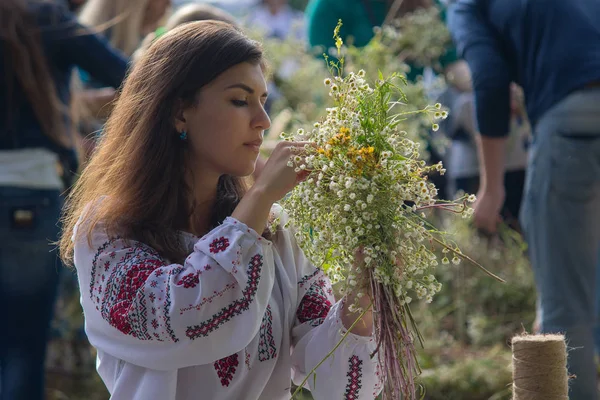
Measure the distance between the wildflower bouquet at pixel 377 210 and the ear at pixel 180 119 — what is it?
1.27 feet

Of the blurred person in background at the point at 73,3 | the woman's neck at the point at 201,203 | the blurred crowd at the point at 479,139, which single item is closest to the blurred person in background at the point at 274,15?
the blurred person in background at the point at 73,3

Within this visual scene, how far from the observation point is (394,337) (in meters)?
1.87

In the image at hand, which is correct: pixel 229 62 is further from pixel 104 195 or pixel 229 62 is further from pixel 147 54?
pixel 104 195

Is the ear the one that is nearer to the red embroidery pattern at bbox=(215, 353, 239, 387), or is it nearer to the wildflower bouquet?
the wildflower bouquet

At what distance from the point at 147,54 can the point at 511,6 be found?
4.82ft

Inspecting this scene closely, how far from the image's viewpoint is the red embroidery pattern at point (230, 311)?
190 centimetres

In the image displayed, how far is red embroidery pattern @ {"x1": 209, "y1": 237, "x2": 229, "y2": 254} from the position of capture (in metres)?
1.90

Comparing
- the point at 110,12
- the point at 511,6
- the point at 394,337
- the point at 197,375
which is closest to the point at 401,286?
the point at 394,337

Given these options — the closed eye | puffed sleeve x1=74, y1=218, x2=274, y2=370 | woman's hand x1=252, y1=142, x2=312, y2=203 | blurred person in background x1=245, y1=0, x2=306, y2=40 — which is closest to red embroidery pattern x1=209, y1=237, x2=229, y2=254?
puffed sleeve x1=74, y1=218, x2=274, y2=370

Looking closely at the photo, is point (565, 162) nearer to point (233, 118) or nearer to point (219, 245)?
point (233, 118)

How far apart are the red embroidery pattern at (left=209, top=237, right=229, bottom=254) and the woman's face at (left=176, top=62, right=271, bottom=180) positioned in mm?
266

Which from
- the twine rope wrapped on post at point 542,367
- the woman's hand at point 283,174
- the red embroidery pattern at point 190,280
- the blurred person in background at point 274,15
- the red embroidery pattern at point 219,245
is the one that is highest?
the woman's hand at point 283,174

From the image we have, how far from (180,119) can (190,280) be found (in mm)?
466

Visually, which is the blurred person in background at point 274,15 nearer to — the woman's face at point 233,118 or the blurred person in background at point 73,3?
the blurred person in background at point 73,3
